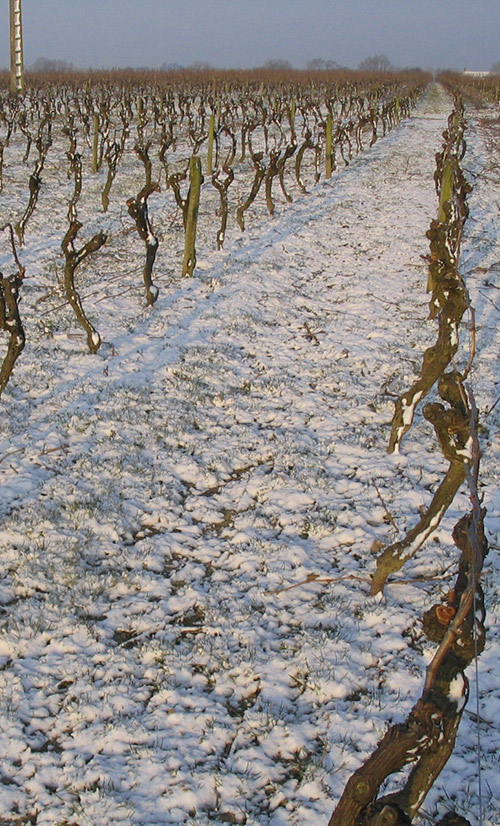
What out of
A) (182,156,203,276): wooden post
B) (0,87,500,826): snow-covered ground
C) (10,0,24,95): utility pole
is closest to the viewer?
(0,87,500,826): snow-covered ground

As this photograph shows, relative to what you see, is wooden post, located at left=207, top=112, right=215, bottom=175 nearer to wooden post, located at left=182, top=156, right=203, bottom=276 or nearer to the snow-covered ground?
wooden post, located at left=182, top=156, right=203, bottom=276

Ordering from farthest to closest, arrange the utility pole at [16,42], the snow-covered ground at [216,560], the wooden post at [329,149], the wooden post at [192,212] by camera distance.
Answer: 1. the utility pole at [16,42]
2. the wooden post at [329,149]
3. the wooden post at [192,212]
4. the snow-covered ground at [216,560]

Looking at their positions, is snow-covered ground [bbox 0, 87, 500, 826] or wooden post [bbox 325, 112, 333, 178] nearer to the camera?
snow-covered ground [bbox 0, 87, 500, 826]

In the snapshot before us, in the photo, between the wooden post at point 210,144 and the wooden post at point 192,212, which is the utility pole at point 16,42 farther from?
the wooden post at point 192,212

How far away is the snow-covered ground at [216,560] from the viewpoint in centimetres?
241

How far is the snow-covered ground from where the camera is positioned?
2.41 metres

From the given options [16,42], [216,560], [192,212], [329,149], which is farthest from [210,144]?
[16,42]

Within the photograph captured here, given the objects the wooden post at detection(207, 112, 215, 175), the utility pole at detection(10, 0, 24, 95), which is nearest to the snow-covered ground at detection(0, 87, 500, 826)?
the wooden post at detection(207, 112, 215, 175)

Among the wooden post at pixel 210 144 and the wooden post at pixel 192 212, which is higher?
the wooden post at pixel 210 144

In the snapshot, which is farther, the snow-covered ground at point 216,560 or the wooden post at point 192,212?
the wooden post at point 192,212

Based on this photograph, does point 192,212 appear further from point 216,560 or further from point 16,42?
point 16,42

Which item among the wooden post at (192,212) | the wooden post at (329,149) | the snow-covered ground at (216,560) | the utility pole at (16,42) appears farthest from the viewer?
the utility pole at (16,42)

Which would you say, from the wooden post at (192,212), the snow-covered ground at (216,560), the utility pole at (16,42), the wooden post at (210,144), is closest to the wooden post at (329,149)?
the wooden post at (210,144)

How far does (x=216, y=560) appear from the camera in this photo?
3.56m
